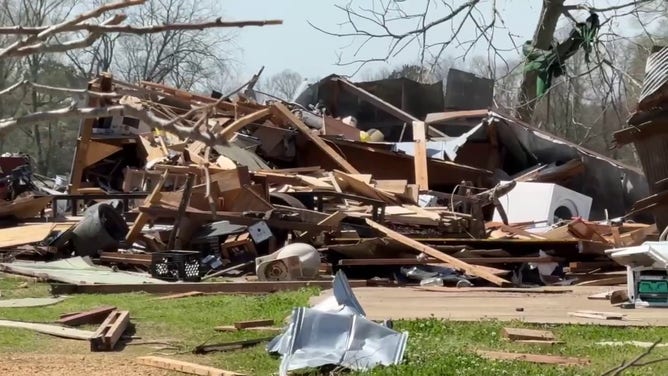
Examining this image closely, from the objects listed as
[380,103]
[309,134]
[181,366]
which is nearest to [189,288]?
[181,366]

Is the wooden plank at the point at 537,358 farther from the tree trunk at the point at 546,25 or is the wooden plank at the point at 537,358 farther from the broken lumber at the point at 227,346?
the tree trunk at the point at 546,25

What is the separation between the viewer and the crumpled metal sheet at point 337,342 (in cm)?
677

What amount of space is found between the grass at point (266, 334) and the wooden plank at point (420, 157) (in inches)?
340

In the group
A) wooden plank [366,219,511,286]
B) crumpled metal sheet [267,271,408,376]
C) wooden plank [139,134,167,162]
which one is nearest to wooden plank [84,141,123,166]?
wooden plank [139,134,167,162]

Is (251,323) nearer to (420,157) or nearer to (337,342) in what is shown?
(337,342)

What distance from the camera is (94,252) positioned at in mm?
15062

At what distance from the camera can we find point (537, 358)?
6.91 meters

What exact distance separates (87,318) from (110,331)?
1122mm

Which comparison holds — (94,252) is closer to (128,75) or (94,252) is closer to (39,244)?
(39,244)

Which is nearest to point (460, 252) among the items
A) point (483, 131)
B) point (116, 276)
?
point (116, 276)

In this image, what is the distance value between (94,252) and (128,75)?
43.4 metres

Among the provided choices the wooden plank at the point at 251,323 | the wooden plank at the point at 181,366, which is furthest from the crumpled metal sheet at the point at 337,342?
the wooden plank at the point at 251,323

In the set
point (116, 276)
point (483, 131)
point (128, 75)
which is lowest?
point (116, 276)

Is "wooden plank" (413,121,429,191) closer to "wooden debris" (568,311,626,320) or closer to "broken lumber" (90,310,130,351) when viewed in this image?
"wooden debris" (568,311,626,320)
